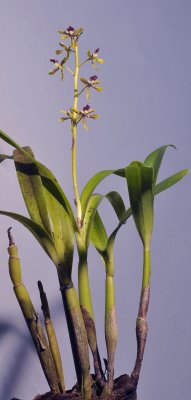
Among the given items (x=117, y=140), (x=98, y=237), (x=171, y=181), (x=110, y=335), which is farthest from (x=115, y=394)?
(x=117, y=140)

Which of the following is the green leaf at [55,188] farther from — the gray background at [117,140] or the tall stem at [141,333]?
the gray background at [117,140]

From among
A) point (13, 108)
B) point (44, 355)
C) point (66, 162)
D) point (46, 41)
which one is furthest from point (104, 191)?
point (44, 355)

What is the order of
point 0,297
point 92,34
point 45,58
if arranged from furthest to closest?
point 92,34, point 45,58, point 0,297

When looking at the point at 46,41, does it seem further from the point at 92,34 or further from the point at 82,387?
the point at 82,387

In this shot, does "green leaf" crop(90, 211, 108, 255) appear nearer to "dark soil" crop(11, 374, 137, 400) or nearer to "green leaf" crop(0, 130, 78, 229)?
"green leaf" crop(0, 130, 78, 229)

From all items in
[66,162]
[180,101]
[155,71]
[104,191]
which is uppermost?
[155,71]

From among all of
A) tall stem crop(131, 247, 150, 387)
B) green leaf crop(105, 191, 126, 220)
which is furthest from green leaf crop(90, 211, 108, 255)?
tall stem crop(131, 247, 150, 387)
